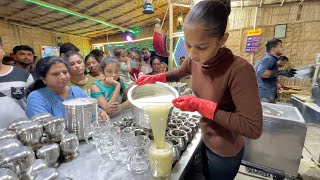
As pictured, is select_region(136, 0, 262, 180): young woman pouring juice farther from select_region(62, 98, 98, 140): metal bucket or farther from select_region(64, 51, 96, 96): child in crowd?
select_region(64, 51, 96, 96): child in crowd

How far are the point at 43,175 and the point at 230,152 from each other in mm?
878

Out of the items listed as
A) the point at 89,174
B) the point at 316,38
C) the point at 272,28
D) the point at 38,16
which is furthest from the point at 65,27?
the point at 316,38

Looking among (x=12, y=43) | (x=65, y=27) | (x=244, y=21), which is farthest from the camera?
(x=65, y=27)

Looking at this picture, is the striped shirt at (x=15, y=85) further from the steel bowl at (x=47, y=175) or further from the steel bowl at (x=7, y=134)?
the steel bowl at (x=47, y=175)

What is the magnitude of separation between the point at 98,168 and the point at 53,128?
0.32m

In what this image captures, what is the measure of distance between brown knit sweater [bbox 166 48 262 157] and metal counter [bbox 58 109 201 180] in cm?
24

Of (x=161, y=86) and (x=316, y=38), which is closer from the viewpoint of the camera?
(x=161, y=86)

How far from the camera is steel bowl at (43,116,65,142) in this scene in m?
0.95

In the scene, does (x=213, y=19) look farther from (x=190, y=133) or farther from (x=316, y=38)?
(x=316, y=38)

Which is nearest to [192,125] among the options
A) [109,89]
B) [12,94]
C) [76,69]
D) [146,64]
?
[109,89]

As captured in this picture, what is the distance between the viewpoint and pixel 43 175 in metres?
0.64

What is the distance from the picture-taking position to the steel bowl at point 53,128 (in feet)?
3.11

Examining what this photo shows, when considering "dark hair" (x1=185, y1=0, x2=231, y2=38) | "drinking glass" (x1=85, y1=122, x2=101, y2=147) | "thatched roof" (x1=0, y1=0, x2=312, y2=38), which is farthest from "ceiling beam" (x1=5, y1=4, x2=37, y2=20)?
"dark hair" (x1=185, y1=0, x2=231, y2=38)

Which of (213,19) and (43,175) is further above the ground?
(213,19)
